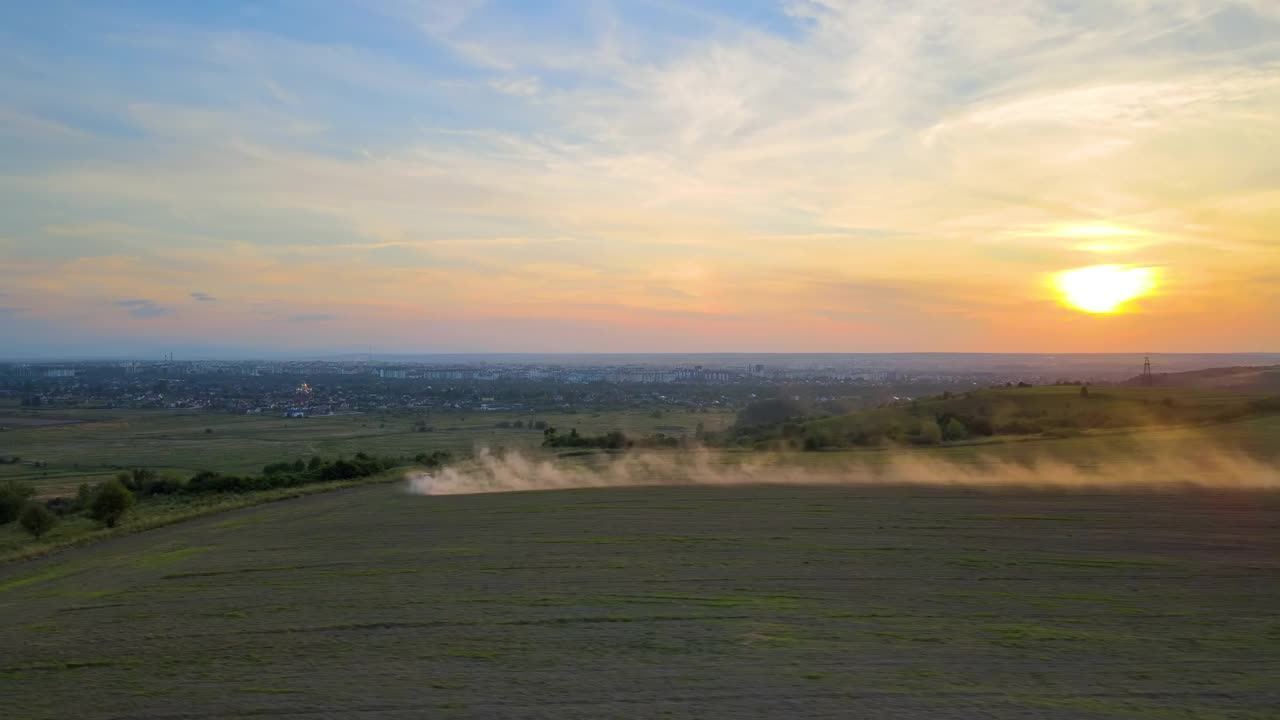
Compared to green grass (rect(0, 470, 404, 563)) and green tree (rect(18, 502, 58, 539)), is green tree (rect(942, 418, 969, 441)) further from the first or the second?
green tree (rect(18, 502, 58, 539))

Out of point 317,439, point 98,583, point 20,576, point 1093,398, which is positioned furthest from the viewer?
point 317,439

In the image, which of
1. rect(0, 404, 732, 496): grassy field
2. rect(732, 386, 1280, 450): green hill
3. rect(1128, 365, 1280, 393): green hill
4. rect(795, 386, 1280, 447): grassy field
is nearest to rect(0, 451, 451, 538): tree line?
rect(0, 404, 732, 496): grassy field

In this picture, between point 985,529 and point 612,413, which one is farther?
point 612,413

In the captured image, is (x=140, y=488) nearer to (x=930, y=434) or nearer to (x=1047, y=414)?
(x=930, y=434)

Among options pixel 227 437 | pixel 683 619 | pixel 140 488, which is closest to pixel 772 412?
A: pixel 227 437

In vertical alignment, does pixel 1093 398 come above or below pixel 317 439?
above

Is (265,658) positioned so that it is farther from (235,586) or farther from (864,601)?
(864,601)

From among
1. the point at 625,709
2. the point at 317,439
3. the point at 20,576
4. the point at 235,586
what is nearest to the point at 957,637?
the point at 625,709
